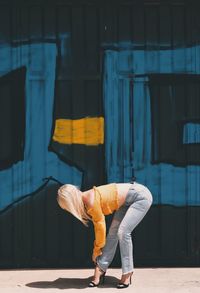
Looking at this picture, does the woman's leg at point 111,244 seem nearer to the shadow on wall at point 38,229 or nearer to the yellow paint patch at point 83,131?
the shadow on wall at point 38,229

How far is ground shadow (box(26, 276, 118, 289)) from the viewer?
695 cm

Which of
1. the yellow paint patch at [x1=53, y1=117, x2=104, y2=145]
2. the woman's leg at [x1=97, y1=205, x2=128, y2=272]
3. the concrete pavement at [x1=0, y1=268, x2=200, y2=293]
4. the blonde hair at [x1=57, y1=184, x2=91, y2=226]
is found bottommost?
the concrete pavement at [x1=0, y1=268, x2=200, y2=293]

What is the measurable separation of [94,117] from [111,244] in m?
1.66

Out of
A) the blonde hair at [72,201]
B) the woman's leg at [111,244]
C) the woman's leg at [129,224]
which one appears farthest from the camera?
the woman's leg at [111,244]

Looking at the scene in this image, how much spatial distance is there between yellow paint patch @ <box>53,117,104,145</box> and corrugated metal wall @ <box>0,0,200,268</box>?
0.01 m

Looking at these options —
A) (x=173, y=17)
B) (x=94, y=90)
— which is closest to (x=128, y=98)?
(x=94, y=90)

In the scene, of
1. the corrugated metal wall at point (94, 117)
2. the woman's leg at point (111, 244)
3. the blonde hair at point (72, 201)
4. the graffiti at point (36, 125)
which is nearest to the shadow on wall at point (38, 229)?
the corrugated metal wall at point (94, 117)

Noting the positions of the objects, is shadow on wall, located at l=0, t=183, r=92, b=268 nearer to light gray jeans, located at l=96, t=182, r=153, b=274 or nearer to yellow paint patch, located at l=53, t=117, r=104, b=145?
yellow paint patch, located at l=53, t=117, r=104, b=145

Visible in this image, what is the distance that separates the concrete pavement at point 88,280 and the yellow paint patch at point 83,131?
5.04ft

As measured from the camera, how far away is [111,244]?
6977 mm

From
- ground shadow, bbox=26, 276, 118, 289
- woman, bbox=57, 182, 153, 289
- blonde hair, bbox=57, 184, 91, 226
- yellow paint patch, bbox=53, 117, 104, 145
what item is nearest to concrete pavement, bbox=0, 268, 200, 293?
ground shadow, bbox=26, 276, 118, 289

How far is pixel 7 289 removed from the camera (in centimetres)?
688

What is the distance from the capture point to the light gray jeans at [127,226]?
6.79m

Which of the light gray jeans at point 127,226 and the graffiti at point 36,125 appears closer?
the light gray jeans at point 127,226
